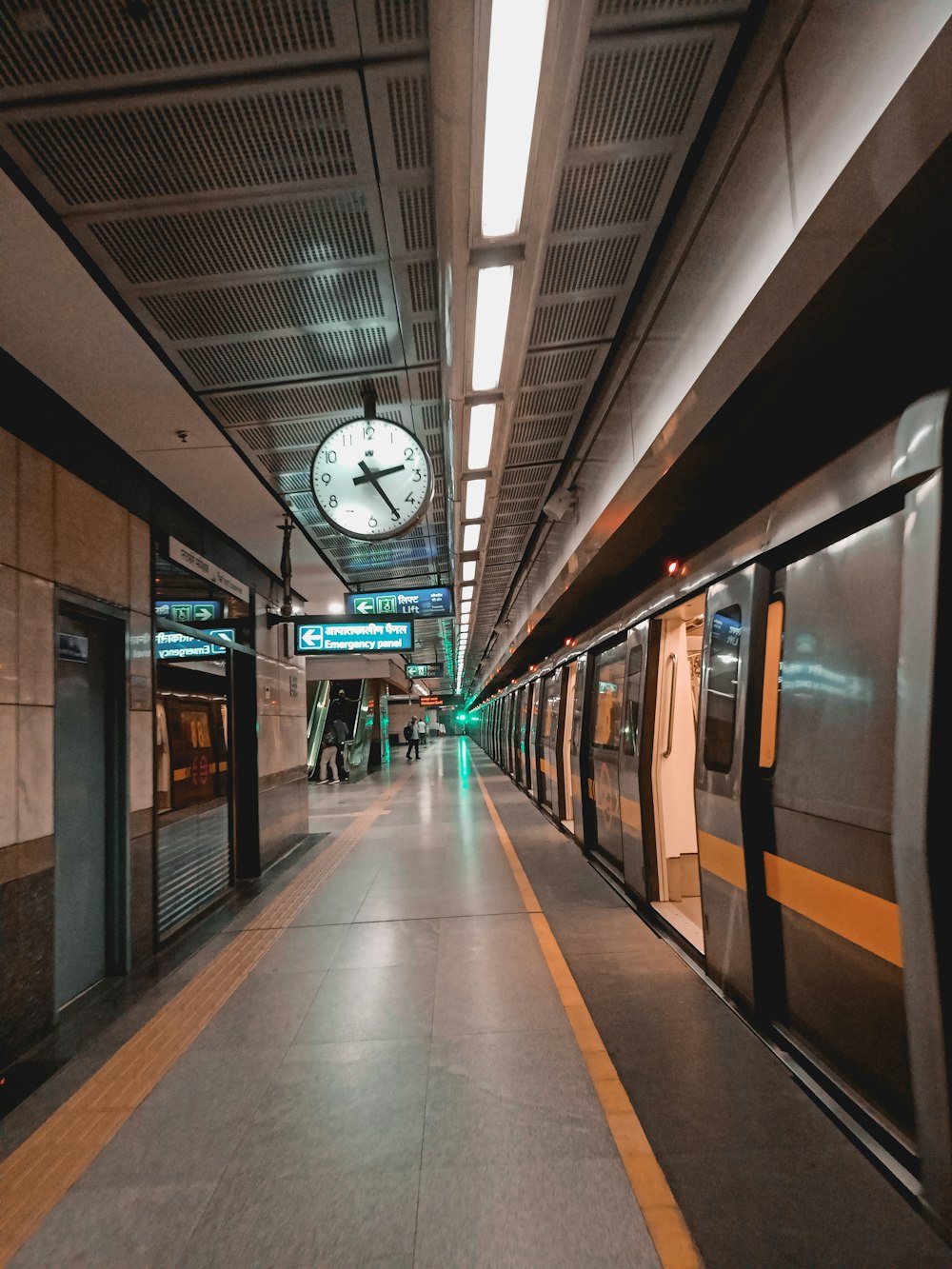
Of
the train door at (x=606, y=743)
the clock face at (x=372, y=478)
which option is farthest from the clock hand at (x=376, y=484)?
the train door at (x=606, y=743)

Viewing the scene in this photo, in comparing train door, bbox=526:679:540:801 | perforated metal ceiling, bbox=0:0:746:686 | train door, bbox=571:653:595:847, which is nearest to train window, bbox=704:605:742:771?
perforated metal ceiling, bbox=0:0:746:686

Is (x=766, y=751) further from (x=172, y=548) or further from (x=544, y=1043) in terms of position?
(x=172, y=548)

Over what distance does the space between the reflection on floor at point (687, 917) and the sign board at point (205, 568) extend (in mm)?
4263

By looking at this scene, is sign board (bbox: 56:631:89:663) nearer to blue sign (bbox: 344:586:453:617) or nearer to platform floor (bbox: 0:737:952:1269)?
platform floor (bbox: 0:737:952:1269)

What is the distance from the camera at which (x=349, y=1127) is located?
8.36ft

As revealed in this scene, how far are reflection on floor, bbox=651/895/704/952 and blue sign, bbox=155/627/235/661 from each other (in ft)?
13.3

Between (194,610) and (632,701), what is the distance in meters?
4.00

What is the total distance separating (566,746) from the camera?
845 cm

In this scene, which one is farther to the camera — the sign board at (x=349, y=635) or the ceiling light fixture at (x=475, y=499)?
the sign board at (x=349, y=635)

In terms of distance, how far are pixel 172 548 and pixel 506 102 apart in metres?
3.84

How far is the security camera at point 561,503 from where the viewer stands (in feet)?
22.5

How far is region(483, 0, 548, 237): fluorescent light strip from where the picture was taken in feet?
6.92

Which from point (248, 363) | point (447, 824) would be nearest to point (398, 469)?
point (248, 363)

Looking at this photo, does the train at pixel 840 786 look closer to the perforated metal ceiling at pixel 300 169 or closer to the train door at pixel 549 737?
the perforated metal ceiling at pixel 300 169
